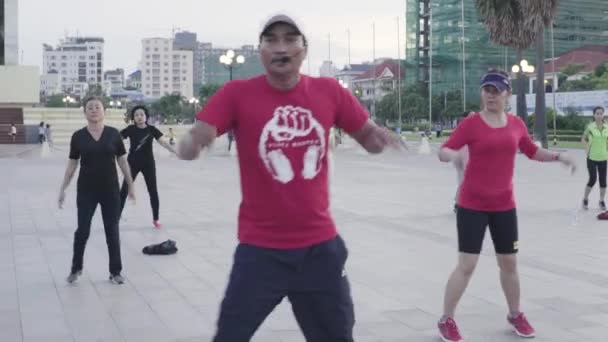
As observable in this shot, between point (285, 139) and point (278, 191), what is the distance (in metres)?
0.22

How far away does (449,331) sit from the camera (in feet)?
17.1

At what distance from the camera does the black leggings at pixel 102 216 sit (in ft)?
22.9

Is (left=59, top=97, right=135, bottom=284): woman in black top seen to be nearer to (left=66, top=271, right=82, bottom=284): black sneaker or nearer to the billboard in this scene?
(left=66, top=271, right=82, bottom=284): black sneaker

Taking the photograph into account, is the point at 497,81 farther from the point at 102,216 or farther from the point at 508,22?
the point at 508,22

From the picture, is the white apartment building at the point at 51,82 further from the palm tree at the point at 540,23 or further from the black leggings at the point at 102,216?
the black leggings at the point at 102,216

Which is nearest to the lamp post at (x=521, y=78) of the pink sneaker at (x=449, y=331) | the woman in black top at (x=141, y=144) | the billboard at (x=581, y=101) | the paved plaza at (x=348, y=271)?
the billboard at (x=581, y=101)

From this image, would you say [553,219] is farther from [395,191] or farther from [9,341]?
[9,341]

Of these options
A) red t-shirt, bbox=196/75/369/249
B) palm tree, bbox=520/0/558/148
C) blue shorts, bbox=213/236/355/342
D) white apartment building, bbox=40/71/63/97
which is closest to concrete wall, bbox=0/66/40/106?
palm tree, bbox=520/0/558/148

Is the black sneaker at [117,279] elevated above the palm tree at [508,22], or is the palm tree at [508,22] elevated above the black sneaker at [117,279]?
the palm tree at [508,22]

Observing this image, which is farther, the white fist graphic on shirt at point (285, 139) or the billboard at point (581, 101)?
the billboard at point (581, 101)

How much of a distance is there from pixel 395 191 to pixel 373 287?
976cm

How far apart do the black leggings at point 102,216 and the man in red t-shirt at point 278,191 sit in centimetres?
401

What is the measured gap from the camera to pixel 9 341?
5.28 meters

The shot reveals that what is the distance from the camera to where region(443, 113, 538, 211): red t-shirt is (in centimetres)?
514
